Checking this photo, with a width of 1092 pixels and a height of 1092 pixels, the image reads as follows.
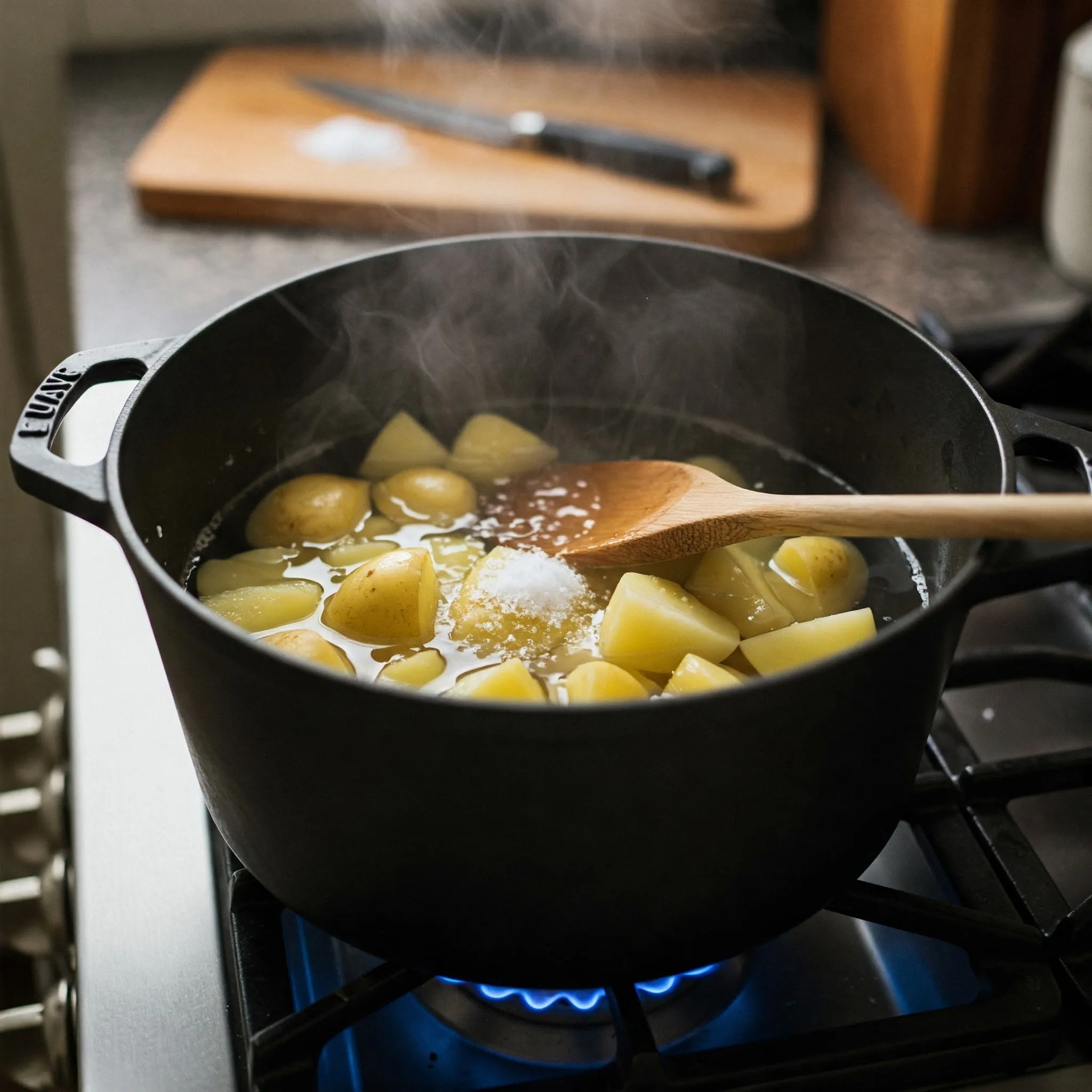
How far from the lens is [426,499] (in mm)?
991

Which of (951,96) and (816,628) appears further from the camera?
(951,96)

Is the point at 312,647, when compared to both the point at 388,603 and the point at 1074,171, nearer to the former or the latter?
Answer: the point at 388,603

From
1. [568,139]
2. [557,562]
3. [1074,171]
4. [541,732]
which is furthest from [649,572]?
[568,139]

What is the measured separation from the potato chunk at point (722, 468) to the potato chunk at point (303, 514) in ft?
0.92

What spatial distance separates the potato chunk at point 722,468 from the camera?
102 cm

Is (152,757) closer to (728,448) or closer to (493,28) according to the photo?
(728,448)

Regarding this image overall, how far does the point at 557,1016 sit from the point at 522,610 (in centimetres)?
25

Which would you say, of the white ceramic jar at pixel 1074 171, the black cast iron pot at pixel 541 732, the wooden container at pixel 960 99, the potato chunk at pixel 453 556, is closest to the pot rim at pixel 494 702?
the black cast iron pot at pixel 541 732

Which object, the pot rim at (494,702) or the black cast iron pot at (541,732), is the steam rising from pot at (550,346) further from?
the pot rim at (494,702)

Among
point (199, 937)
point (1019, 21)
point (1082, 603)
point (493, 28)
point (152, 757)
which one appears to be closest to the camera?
point (199, 937)

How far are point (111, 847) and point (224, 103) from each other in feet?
→ 3.83

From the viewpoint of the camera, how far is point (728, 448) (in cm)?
106

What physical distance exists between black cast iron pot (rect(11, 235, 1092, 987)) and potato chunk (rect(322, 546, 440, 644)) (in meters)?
0.13

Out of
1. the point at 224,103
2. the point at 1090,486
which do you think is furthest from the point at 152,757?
the point at 224,103
